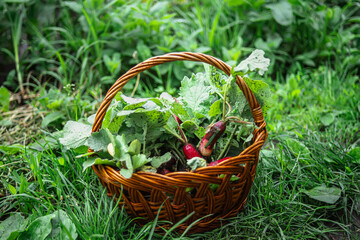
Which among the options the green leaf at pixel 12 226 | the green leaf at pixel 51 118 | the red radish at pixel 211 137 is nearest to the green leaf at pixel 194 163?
the red radish at pixel 211 137

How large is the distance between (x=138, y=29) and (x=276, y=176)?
1.48 meters

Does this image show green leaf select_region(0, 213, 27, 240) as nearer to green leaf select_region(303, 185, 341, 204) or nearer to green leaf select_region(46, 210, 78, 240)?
green leaf select_region(46, 210, 78, 240)

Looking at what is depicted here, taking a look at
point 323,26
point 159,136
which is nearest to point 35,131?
point 159,136

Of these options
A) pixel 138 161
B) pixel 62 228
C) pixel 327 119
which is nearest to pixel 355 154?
pixel 327 119

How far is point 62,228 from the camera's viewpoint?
1.01 m

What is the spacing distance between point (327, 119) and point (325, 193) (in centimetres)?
66

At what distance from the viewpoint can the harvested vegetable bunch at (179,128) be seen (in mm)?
1065

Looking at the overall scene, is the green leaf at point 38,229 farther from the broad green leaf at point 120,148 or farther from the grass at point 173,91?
the broad green leaf at point 120,148

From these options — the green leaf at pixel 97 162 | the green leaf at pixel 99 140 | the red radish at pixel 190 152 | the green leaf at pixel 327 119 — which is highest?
the green leaf at pixel 99 140

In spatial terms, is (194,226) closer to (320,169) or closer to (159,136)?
(159,136)

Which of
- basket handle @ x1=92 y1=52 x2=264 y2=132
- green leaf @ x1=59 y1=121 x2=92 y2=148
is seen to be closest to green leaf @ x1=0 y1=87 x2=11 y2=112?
green leaf @ x1=59 y1=121 x2=92 y2=148

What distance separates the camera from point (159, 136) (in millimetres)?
1178

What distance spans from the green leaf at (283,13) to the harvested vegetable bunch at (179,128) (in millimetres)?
1454

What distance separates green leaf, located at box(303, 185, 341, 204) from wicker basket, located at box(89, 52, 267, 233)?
0.96 feet
